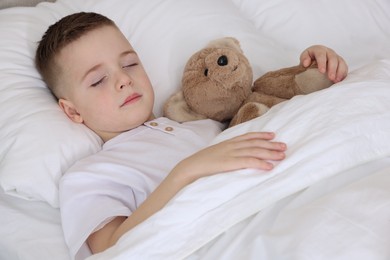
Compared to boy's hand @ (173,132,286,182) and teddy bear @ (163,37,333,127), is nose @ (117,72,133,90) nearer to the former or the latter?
teddy bear @ (163,37,333,127)

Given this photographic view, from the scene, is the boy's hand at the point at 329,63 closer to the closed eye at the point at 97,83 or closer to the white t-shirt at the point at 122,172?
the white t-shirt at the point at 122,172

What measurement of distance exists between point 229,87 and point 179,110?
0.16m

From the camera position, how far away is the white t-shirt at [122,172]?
964 millimetres

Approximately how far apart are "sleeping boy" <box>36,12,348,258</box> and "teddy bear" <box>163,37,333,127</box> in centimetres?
3

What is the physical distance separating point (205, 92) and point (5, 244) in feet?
1.76

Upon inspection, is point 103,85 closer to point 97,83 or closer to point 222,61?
point 97,83

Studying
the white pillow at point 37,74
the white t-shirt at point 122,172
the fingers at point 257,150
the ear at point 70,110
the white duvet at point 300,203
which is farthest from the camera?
the ear at point 70,110

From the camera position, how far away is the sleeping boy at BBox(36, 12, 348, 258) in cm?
97

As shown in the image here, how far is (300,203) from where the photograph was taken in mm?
807

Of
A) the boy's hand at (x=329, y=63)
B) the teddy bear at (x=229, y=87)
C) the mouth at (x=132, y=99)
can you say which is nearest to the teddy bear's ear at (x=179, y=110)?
the teddy bear at (x=229, y=87)

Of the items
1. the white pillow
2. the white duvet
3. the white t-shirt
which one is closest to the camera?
the white duvet

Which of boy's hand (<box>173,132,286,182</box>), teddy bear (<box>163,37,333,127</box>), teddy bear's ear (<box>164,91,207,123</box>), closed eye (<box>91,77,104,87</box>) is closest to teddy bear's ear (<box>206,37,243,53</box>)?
teddy bear (<box>163,37,333,127</box>)

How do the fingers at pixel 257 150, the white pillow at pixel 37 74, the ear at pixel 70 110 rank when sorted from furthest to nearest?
the ear at pixel 70 110, the white pillow at pixel 37 74, the fingers at pixel 257 150

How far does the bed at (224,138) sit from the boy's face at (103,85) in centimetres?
5
